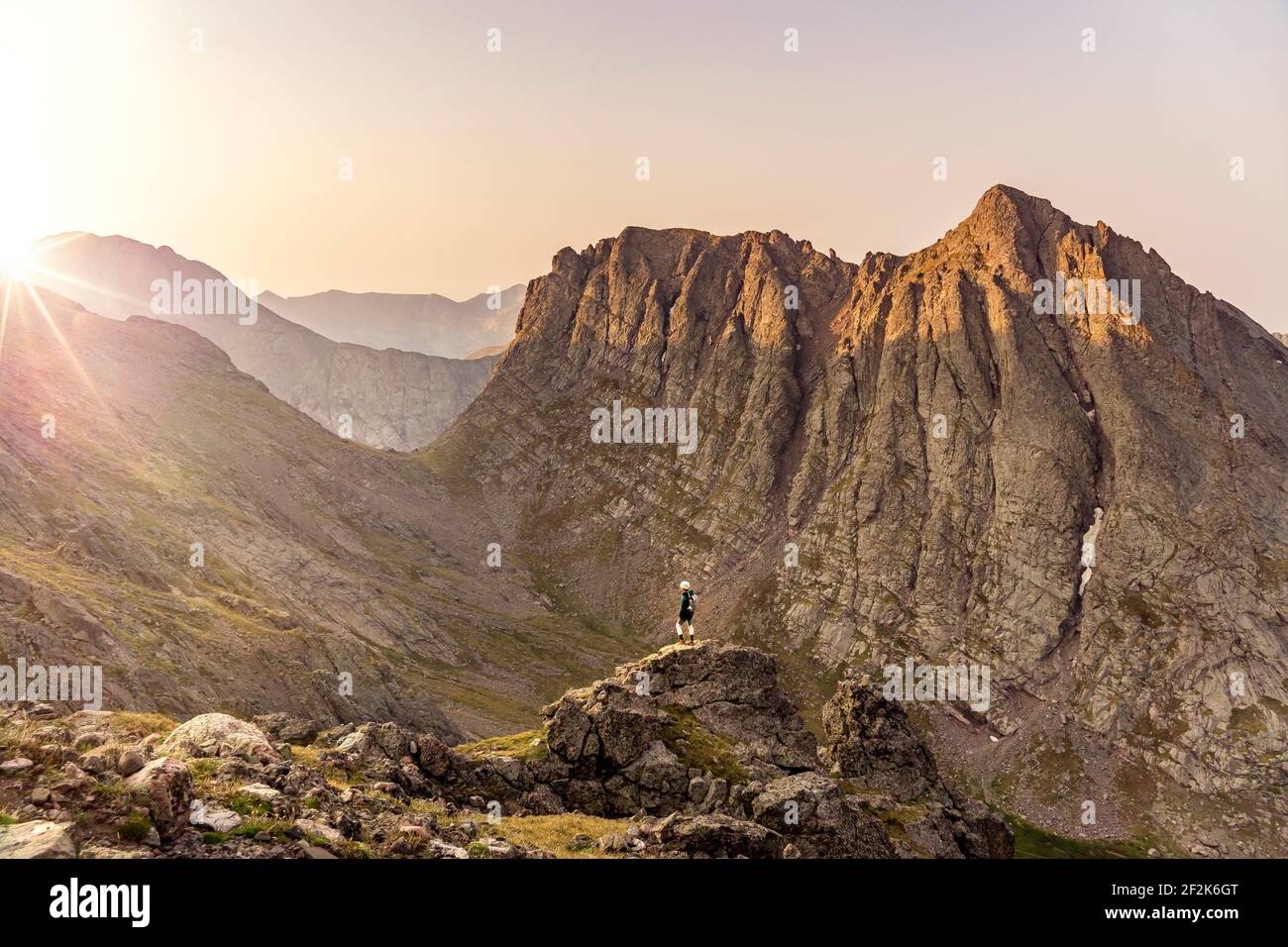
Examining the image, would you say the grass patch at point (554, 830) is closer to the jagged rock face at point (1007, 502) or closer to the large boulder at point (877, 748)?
the large boulder at point (877, 748)

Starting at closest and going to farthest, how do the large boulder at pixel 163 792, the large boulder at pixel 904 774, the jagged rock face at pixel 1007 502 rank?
the large boulder at pixel 163 792 → the large boulder at pixel 904 774 → the jagged rock face at pixel 1007 502

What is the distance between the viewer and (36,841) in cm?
1383

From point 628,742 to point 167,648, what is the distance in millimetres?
44411

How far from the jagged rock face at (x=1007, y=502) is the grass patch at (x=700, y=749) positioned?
93.2 meters

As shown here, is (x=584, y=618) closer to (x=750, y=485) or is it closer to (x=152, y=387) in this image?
(x=750, y=485)

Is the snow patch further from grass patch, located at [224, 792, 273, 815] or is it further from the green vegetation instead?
the green vegetation

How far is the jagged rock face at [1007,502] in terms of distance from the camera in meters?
118

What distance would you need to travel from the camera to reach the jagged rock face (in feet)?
386

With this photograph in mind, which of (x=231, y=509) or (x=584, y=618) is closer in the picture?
(x=231, y=509)

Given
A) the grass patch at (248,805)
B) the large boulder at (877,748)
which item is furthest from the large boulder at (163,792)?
the large boulder at (877,748)

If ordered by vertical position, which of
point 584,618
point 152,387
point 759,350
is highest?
point 759,350

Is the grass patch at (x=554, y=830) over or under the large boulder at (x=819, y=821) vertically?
over
